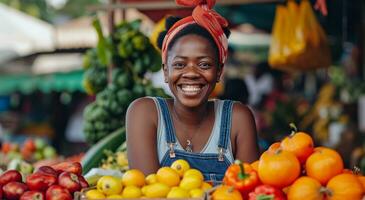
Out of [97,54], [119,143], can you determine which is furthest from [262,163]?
[97,54]

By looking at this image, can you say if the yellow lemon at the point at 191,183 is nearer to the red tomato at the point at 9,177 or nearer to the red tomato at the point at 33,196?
the red tomato at the point at 33,196

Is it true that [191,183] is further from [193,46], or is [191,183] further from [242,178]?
[193,46]

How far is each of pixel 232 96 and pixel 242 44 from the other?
5.37 metres

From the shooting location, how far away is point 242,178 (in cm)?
269

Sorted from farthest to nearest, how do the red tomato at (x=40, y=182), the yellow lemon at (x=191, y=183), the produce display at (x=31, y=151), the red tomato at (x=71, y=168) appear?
the produce display at (x=31, y=151)
the red tomato at (x=71, y=168)
the red tomato at (x=40, y=182)
the yellow lemon at (x=191, y=183)

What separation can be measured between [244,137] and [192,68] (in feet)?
1.73

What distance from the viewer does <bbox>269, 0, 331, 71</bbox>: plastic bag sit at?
7.16 meters

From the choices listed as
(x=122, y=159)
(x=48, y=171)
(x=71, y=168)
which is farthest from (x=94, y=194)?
(x=122, y=159)

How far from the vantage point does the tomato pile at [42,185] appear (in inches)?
119

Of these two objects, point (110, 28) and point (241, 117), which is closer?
point (241, 117)

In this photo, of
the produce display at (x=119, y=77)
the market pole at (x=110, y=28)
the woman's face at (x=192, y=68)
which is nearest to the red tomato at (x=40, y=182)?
the woman's face at (x=192, y=68)

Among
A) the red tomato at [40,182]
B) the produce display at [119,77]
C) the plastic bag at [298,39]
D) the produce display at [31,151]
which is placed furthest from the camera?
the produce display at [31,151]

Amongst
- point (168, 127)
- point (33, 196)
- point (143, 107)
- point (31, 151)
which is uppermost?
point (143, 107)

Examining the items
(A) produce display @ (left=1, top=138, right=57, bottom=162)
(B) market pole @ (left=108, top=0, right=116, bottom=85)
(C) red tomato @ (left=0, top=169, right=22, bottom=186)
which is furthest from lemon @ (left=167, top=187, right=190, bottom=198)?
(A) produce display @ (left=1, top=138, right=57, bottom=162)
